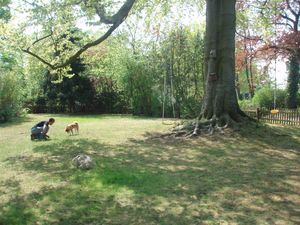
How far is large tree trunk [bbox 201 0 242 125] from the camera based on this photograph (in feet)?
40.5

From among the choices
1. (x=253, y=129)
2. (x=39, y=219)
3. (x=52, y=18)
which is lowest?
(x=39, y=219)

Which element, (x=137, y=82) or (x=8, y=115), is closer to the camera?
(x=8, y=115)

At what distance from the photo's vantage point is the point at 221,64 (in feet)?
41.2

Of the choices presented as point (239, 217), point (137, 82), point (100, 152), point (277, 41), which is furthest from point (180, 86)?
point (239, 217)

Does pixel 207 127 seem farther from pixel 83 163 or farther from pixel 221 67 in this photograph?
pixel 83 163

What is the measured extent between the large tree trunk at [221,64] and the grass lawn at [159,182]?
3.50 ft

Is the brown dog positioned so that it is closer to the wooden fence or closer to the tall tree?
the tall tree

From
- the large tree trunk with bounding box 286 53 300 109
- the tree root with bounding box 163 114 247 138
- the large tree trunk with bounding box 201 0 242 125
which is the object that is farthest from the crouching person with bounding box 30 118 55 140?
the large tree trunk with bounding box 286 53 300 109

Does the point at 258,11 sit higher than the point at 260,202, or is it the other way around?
the point at 258,11

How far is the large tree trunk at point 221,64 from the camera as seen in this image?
486 inches

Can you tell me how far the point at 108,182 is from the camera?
6934 mm

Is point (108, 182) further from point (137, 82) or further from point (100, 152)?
point (137, 82)

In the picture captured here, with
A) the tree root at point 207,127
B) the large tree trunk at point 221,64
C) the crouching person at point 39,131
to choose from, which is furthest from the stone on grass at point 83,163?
the large tree trunk at point 221,64

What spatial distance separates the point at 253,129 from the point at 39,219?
26.8 feet
